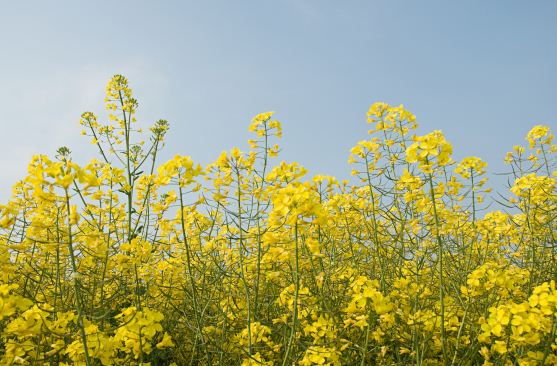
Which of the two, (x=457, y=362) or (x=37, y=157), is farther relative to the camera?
(x=37, y=157)

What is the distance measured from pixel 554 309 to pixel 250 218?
1.89m

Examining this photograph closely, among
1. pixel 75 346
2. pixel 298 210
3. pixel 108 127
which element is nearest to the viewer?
pixel 298 210

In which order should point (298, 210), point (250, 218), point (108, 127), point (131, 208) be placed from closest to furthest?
point (298, 210), point (250, 218), point (131, 208), point (108, 127)

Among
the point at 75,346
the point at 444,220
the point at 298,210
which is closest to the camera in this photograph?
the point at 298,210

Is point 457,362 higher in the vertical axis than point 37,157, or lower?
lower

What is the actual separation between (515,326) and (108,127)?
15.6ft

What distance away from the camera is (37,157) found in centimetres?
394

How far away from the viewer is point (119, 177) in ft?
11.9

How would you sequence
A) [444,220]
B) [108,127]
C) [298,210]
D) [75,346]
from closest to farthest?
1. [298,210]
2. [75,346]
3. [444,220]
4. [108,127]

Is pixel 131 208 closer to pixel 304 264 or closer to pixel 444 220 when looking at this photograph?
pixel 304 264

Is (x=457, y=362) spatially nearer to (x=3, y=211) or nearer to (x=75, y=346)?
(x=75, y=346)

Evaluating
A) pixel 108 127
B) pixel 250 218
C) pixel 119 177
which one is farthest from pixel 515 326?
pixel 108 127

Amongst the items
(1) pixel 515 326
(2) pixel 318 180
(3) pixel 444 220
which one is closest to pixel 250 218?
(2) pixel 318 180

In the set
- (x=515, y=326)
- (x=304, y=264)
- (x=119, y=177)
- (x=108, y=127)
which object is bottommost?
(x=515, y=326)
